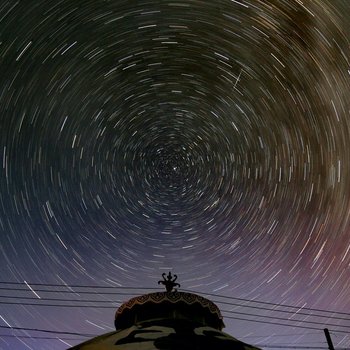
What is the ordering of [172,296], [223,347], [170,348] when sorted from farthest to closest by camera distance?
[172,296] → [223,347] → [170,348]

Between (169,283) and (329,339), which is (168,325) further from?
(329,339)

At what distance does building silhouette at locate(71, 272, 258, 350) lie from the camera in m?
9.28

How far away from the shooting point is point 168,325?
10.5 m

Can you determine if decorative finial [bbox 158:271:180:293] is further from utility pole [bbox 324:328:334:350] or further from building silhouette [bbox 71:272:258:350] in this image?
utility pole [bbox 324:328:334:350]

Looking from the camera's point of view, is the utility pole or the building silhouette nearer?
the building silhouette

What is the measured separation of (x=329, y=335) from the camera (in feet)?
62.0

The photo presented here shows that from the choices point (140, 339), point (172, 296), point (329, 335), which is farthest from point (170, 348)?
point (329, 335)

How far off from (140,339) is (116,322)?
2977 mm

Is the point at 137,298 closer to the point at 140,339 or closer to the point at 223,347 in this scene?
the point at 140,339

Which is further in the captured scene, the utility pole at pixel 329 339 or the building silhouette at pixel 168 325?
the utility pole at pixel 329 339

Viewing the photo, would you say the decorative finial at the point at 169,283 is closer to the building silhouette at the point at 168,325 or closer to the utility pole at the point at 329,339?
the building silhouette at the point at 168,325

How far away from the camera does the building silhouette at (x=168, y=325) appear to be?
9.28m

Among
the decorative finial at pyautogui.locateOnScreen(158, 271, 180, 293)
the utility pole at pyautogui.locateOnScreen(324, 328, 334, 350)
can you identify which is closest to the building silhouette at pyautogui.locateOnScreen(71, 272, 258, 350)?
the decorative finial at pyautogui.locateOnScreen(158, 271, 180, 293)

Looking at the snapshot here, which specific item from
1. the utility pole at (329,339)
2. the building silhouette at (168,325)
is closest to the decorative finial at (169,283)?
the building silhouette at (168,325)
